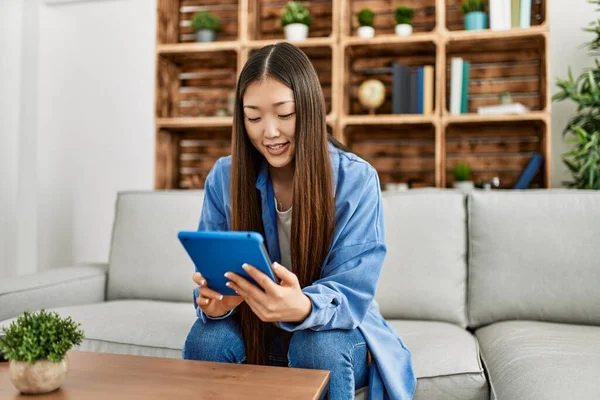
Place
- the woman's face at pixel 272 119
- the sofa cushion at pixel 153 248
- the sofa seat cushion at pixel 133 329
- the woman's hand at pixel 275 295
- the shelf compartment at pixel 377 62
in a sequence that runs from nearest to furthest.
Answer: the woman's hand at pixel 275 295 < the woman's face at pixel 272 119 < the sofa seat cushion at pixel 133 329 < the sofa cushion at pixel 153 248 < the shelf compartment at pixel 377 62

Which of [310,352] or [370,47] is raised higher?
[370,47]

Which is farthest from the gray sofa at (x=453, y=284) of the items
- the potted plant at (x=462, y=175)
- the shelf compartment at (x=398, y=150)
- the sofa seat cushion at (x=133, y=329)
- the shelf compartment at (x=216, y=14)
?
the shelf compartment at (x=216, y=14)

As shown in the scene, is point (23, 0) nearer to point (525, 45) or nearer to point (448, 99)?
point (448, 99)

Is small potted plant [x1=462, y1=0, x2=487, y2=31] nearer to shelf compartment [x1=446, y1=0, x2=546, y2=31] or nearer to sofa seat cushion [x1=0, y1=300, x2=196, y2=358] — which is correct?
shelf compartment [x1=446, y1=0, x2=546, y2=31]

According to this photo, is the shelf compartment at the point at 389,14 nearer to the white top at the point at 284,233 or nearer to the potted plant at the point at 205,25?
the potted plant at the point at 205,25

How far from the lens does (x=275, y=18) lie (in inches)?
113

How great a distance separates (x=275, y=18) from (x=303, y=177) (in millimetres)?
1837

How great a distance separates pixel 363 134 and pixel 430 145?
322 millimetres

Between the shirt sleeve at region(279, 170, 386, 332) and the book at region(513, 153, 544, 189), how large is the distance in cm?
134

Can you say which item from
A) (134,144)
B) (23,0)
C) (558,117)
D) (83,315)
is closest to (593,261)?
(558,117)

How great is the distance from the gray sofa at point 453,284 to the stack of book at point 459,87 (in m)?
0.66

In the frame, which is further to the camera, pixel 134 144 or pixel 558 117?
pixel 134 144

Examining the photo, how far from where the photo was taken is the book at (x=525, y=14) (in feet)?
7.72

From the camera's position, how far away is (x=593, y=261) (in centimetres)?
172
